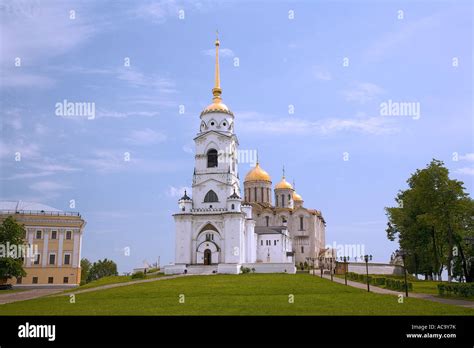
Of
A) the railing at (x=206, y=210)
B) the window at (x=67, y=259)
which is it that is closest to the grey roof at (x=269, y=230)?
the railing at (x=206, y=210)

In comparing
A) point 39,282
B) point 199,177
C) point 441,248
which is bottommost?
point 39,282

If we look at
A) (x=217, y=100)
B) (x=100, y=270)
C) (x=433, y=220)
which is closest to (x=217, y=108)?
(x=217, y=100)

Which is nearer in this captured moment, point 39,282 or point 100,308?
point 100,308

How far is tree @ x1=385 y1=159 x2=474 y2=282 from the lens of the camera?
44.2 m

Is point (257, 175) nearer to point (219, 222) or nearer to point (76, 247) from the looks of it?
point (219, 222)

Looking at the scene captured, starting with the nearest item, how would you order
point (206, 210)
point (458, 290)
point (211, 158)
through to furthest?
point (458, 290)
point (206, 210)
point (211, 158)

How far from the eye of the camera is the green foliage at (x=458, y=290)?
28.1 metres

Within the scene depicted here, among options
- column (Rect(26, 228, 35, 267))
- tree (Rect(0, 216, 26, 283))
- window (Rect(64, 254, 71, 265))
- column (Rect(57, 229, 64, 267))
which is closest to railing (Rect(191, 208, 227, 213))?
window (Rect(64, 254, 71, 265))

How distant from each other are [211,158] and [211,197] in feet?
19.9

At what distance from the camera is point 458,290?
2880 cm
